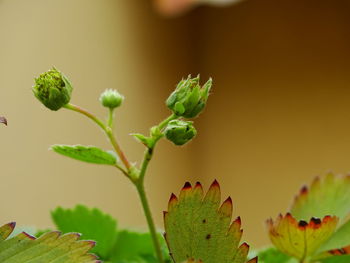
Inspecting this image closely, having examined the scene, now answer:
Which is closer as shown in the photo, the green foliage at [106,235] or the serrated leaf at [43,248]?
the serrated leaf at [43,248]

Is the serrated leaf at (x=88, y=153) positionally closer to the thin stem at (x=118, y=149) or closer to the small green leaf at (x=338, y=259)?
the thin stem at (x=118, y=149)

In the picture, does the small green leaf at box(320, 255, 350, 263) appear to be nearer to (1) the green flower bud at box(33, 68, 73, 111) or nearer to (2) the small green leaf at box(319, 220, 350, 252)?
(2) the small green leaf at box(319, 220, 350, 252)

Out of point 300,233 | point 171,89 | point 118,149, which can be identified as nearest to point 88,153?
point 118,149

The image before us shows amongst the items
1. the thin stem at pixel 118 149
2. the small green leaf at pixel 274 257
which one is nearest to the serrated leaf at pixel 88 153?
the thin stem at pixel 118 149

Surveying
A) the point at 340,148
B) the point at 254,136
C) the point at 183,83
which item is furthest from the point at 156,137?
the point at 254,136

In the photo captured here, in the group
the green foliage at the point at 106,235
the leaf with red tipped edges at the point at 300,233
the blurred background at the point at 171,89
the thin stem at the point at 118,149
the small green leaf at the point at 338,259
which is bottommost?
the small green leaf at the point at 338,259

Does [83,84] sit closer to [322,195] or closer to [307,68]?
Answer: [307,68]

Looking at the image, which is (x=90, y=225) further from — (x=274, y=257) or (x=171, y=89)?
(x=171, y=89)
